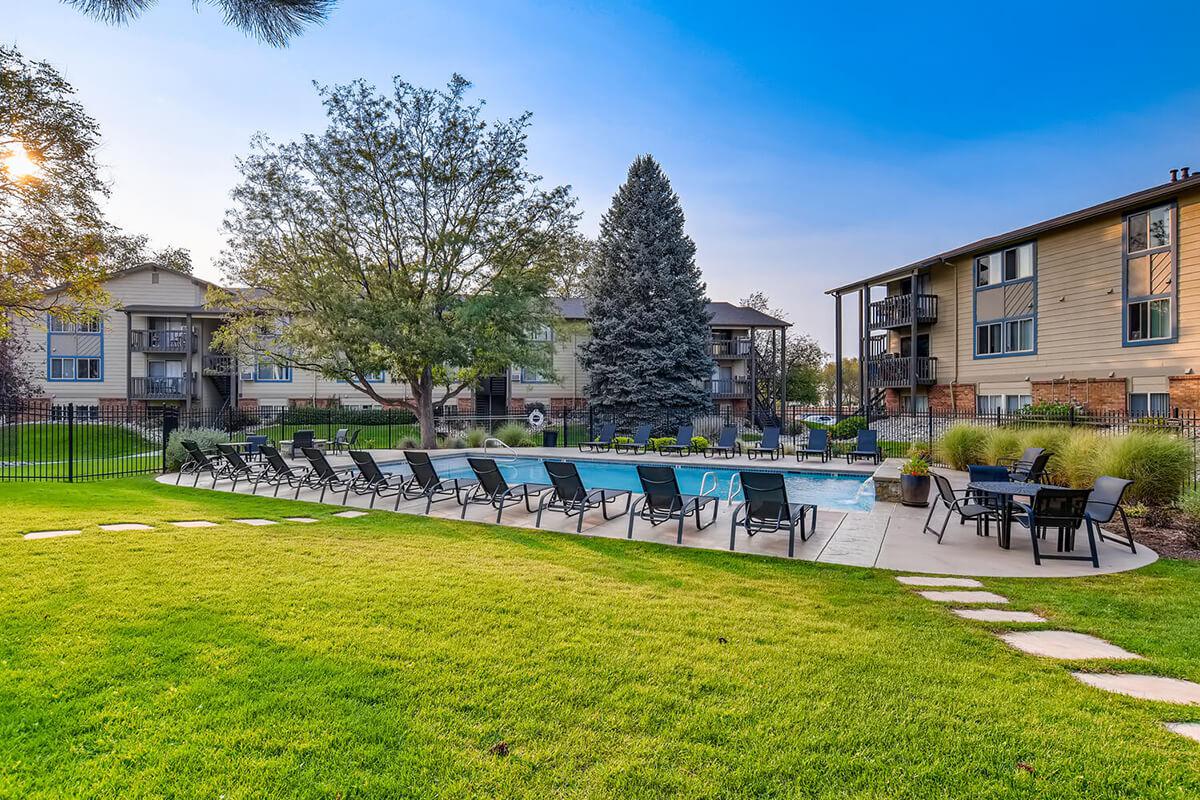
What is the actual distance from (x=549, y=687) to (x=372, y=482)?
28.3 feet

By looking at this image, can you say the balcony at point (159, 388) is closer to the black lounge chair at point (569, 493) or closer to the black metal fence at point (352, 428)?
the black metal fence at point (352, 428)

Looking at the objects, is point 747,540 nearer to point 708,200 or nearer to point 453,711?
point 453,711

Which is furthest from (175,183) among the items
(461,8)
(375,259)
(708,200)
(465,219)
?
(708,200)

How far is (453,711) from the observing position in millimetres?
2994

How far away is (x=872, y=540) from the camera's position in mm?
7727

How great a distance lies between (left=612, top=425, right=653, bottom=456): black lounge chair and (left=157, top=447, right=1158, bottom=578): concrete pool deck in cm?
938

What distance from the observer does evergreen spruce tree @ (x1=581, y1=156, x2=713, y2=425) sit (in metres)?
25.2

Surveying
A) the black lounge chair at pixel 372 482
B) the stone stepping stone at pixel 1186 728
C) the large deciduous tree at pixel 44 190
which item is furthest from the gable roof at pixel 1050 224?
the large deciduous tree at pixel 44 190

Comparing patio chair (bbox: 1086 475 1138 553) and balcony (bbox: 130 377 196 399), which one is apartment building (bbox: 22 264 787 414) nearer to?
balcony (bbox: 130 377 196 399)

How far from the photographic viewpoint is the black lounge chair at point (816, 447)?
16.7 m

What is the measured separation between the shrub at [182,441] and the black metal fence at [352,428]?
0.10 meters

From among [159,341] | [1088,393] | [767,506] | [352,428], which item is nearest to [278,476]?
[767,506]

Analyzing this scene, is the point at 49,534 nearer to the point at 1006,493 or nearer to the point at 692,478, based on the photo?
the point at 1006,493

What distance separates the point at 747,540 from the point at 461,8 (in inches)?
398
